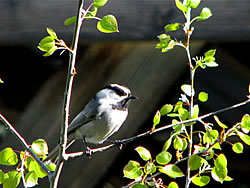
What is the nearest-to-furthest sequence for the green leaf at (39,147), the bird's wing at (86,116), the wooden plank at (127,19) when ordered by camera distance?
the green leaf at (39,147) → the wooden plank at (127,19) → the bird's wing at (86,116)

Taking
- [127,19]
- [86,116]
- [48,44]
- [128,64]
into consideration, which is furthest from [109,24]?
[86,116]

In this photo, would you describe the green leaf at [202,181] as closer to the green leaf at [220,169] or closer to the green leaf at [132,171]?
the green leaf at [220,169]

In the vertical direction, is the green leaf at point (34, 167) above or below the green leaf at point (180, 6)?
below

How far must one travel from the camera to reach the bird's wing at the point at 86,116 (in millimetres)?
2459

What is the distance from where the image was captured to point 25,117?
2.34 m

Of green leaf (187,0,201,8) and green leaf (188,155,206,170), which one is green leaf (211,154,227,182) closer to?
green leaf (188,155,206,170)

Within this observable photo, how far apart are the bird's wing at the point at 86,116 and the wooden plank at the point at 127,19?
0.56 m

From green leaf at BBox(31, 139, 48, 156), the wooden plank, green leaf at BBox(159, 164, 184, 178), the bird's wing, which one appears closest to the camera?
green leaf at BBox(159, 164, 184, 178)

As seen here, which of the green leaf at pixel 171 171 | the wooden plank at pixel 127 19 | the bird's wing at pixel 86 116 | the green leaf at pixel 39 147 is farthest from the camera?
the bird's wing at pixel 86 116

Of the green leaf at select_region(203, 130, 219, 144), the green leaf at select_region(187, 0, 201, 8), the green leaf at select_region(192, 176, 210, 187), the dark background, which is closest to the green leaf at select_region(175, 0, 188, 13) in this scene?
the green leaf at select_region(187, 0, 201, 8)

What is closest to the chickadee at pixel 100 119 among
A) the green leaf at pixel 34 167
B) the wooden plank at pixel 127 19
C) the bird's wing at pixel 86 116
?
the bird's wing at pixel 86 116

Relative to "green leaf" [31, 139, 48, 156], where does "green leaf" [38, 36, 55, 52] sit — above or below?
above

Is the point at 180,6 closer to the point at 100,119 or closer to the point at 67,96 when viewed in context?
the point at 67,96

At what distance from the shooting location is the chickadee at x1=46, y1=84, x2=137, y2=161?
2.48 m
